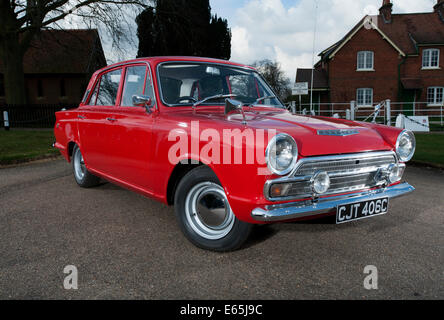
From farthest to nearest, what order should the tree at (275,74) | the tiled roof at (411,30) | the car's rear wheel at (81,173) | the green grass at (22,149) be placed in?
1. the tree at (275,74)
2. the tiled roof at (411,30)
3. the green grass at (22,149)
4. the car's rear wheel at (81,173)

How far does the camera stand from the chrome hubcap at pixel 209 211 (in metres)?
2.92

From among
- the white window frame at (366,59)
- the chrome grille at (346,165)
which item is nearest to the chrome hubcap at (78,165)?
the chrome grille at (346,165)

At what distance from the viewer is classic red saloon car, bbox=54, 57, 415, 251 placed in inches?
102

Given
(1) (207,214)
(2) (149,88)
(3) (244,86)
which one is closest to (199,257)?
(1) (207,214)

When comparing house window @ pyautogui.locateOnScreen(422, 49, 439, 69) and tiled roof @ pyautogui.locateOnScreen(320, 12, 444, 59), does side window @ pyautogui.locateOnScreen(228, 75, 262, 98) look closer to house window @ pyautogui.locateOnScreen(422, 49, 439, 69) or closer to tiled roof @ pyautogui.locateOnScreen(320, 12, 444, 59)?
tiled roof @ pyautogui.locateOnScreen(320, 12, 444, 59)

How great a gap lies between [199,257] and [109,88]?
2628 millimetres

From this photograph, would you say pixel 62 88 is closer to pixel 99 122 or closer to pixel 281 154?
pixel 99 122

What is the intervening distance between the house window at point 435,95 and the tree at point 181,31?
50.6 ft

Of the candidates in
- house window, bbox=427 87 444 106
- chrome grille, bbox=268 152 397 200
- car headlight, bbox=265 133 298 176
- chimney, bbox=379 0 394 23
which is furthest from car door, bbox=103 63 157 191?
chimney, bbox=379 0 394 23

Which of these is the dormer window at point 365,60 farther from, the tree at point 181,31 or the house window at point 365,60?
the tree at point 181,31

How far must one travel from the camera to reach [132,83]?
402 centimetres

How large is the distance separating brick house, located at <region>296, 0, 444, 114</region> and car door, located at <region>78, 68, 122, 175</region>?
24.5 m

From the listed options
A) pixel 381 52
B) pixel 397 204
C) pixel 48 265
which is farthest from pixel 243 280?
pixel 381 52
